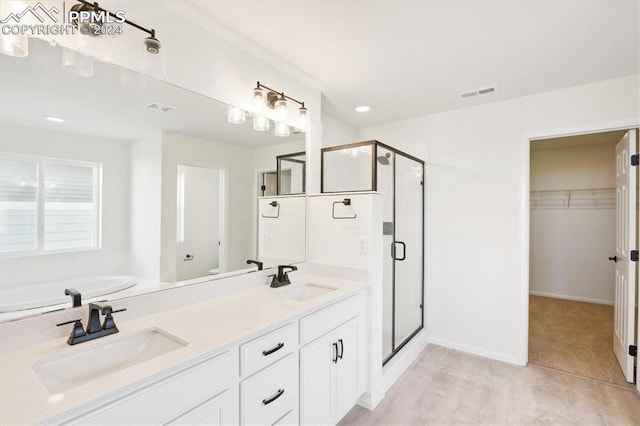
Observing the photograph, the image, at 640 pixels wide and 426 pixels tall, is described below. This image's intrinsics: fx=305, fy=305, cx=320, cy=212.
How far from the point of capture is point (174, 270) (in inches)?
69.0

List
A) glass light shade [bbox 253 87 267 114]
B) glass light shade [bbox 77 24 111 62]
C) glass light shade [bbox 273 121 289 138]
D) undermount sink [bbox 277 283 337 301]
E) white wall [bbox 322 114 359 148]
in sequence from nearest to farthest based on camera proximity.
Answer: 1. glass light shade [bbox 77 24 111 62]
2. glass light shade [bbox 253 87 267 114]
3. undermount sink [bbox 277 283 337 301]
4. glass light shade [bbox 273 121 289 138]
5. white wall [bbox 322 114 359 148]

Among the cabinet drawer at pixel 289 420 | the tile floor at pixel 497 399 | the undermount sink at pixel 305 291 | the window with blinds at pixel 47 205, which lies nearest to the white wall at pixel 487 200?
the tile floor at pixel 497 399

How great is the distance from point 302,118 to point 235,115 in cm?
61

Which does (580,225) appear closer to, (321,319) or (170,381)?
(321,319)

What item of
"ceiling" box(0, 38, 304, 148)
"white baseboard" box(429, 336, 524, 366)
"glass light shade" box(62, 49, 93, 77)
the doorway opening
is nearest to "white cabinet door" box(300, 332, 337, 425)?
"ceiling" box(0, 38, 304, 148)

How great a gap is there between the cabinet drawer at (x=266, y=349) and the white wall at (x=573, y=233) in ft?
17.5

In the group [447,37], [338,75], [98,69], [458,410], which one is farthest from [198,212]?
[458,410]

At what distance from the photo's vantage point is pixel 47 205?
136 centimetres

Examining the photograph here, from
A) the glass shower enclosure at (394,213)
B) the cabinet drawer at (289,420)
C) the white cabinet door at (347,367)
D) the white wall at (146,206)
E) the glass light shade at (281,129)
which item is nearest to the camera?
the cabinet drawer at (289,420)

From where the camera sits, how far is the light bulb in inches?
96.0

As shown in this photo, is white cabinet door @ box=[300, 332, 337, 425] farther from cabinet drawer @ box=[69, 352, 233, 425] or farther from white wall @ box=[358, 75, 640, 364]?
white wall @ box=[358, 75, 640, 364]

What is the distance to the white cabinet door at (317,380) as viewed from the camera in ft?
5.48

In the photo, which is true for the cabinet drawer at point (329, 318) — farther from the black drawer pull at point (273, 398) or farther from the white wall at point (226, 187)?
the white wall at point (226, 187)

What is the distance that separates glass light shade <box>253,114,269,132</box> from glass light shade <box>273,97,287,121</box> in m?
0.11
